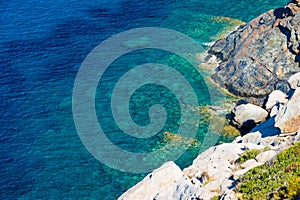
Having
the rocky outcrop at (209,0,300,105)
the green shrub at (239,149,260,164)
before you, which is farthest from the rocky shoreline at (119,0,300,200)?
the green shrub at (239,149,260,164)

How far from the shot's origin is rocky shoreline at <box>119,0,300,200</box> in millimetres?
41125

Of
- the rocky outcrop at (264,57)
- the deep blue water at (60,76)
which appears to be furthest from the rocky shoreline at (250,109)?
the deep blue water at (60,76)

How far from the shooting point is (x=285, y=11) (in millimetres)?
75688

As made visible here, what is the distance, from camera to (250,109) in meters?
65.8

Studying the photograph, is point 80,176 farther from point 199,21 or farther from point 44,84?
point 199,21

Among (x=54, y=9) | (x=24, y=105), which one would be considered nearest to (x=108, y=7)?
(x=54, y=9)

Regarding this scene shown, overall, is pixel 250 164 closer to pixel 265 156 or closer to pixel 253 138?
pixel 265 156

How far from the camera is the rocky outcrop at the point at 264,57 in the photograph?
7169 cm

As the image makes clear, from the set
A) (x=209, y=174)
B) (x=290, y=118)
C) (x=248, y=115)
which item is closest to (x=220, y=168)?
(x=209, y=174)

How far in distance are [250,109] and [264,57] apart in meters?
12.8

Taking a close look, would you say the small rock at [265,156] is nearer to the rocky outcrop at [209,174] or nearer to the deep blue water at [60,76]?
the rocky outcrop at [209,174]

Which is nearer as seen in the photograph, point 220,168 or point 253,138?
point 220,168

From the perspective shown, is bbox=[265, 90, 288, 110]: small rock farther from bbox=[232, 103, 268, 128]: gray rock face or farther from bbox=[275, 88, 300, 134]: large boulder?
bbox=[275, 88, 300, 134]: large boulder

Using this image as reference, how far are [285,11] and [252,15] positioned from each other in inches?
881
